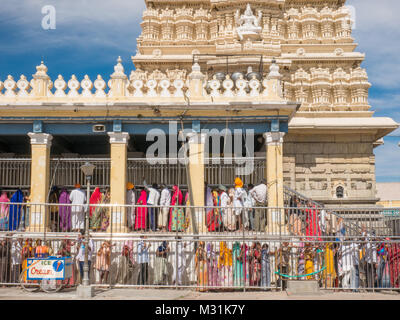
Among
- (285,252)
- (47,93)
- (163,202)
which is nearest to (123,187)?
(163,202)

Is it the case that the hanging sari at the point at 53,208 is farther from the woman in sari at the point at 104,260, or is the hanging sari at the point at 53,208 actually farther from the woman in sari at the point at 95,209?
the woman in sari at the point at 104,260

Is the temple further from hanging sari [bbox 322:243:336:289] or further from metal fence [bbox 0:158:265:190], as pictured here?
hanging sari [bbox 322:243:336:289]

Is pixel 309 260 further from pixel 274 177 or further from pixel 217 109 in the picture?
pixel 217 109

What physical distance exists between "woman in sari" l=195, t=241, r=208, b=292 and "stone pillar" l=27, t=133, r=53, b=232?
5.19 m

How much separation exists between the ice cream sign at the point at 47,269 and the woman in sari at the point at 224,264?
165 inches

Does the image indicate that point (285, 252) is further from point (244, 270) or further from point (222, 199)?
point (222, 199)

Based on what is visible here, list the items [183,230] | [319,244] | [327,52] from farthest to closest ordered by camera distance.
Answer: [327,52], [183,230], [319,244]

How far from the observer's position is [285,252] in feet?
47.9

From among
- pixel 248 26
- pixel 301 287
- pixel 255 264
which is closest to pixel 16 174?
pixel 255 264

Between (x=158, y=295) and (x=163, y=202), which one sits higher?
(x=163, y=202)

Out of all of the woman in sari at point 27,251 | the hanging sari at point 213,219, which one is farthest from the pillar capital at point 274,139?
the woman in sari at point 27,251

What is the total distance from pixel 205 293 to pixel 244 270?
48.1 inches

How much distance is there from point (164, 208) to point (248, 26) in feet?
43.9

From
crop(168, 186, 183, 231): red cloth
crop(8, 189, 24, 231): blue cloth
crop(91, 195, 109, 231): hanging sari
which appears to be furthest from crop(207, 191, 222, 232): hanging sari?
crop(8, 189, 24, 231): blue cloth
